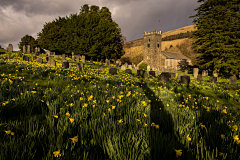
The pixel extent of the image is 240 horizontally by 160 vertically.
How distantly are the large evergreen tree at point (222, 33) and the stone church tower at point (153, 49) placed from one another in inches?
914

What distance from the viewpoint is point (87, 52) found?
29.4 m

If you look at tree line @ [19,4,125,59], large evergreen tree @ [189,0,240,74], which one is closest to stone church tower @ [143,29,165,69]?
tree line @ [19,4,125,59]

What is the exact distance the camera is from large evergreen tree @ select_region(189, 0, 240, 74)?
71.7 feet

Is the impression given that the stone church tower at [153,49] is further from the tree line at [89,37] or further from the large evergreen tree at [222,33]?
the large evergreen tree at [222,33]

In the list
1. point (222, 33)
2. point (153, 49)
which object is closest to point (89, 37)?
point (222, 33)

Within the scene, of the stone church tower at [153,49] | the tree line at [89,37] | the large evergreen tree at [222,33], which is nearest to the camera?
the large evergreen tree at [222,33]

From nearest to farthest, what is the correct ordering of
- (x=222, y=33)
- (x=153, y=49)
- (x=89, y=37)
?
(x=222, y=33) < (x=89, y=37) < (x=153, y=49)

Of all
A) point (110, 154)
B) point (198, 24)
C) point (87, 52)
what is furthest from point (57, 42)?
point (110, 154)

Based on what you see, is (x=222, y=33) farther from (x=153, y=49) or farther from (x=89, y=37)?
(x=153, y=49)

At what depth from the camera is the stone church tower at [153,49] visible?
162 ft

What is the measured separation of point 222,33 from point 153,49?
27595 millimetres

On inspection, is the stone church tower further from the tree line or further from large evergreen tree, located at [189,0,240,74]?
large evergreen tree, located at [189,0,240,74]

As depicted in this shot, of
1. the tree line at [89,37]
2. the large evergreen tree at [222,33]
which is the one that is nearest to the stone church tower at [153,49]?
the tree line at [89,37]

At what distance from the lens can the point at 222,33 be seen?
74.6ft
